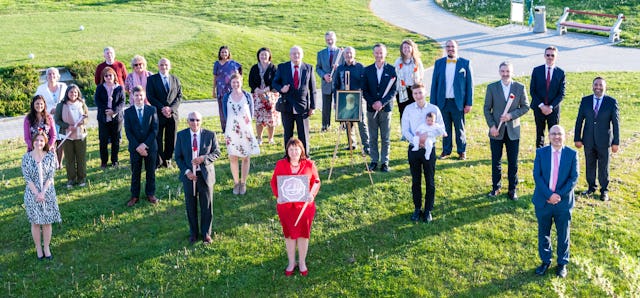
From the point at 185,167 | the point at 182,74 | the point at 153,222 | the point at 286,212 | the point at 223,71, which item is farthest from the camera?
the point at 182,74

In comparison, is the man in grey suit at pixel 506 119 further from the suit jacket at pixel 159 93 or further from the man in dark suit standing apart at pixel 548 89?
the suit jacket at pixel 159 93

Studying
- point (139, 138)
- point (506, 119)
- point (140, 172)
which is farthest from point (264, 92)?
point (506, 119)

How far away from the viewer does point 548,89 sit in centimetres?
1318

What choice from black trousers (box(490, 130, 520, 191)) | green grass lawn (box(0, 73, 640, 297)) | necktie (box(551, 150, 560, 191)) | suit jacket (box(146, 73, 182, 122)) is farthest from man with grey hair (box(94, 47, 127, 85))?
necktie (box(551, 150, 560, 191))

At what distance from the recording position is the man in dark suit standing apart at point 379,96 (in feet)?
41.6

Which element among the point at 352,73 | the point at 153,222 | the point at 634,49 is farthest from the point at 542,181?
the point at 634,49

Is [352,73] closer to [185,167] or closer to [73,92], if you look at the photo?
[185,167]

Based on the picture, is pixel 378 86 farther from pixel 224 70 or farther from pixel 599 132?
pixel 599 132

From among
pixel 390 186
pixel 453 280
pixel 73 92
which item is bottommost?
pixel 453 280

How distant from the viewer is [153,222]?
11.3 metres

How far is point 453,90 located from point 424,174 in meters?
3.26

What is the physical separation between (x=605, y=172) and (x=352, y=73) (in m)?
4.96

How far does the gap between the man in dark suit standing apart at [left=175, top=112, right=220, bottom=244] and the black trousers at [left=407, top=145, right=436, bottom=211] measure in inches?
126

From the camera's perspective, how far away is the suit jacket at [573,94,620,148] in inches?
464
